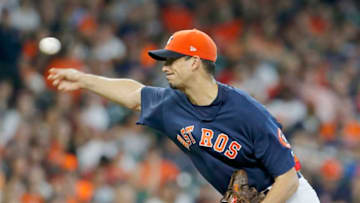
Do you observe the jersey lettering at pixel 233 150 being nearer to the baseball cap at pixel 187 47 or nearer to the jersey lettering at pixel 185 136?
the jersey lettering at pixel 185 136

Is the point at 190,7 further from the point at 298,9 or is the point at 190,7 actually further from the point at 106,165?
the point at 106,165

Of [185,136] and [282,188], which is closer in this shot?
[282,188]

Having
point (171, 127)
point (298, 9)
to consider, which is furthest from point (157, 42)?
point (171, 127)

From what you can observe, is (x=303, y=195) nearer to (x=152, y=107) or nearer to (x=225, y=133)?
(x=225, y=133)

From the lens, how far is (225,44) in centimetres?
1169

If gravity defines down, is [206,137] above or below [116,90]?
below

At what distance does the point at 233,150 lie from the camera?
4.96 metres

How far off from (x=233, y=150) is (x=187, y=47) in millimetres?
726

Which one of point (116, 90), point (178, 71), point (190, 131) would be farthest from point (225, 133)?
point (116, 90)

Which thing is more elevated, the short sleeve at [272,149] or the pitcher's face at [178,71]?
the pitcher's face at [178,71]

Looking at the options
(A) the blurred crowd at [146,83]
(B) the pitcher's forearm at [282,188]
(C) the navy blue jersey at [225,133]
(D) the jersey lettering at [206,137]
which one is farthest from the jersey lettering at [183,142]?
(A) the blurred crowd at [146,83]

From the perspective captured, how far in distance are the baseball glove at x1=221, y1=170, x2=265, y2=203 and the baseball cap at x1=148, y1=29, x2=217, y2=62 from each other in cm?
80

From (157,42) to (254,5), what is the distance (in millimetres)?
2353

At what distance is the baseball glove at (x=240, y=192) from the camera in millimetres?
4941
